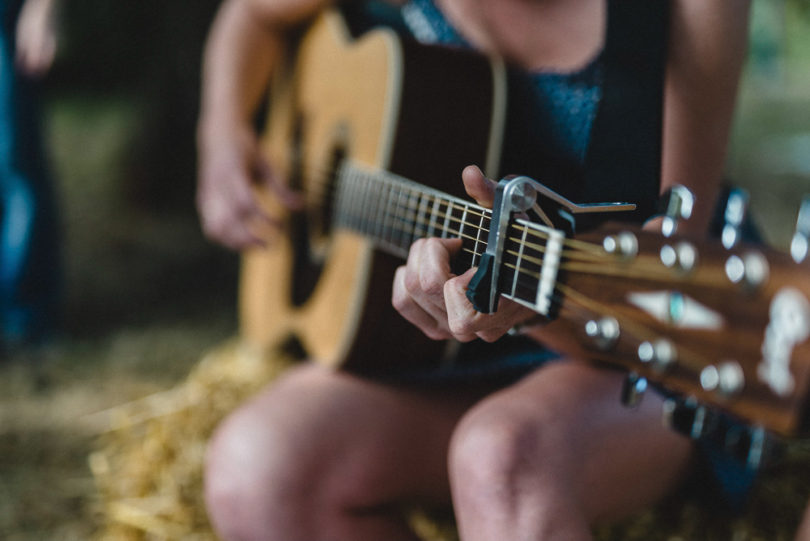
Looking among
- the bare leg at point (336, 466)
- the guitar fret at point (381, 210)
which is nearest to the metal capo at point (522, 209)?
the guitar fret at point (381, 210)

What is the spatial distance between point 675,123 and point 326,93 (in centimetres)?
50

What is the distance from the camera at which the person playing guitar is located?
0.37 metres

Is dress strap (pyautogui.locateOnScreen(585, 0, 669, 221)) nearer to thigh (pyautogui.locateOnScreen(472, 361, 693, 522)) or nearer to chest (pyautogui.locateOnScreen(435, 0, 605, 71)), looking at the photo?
chest (pyautogui.locateOnScreen(435, 0, 605, 71))

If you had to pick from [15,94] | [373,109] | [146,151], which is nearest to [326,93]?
[373,109]

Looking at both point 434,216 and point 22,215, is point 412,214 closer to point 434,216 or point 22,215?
point 434,216

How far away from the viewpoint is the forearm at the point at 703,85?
0.42 metres

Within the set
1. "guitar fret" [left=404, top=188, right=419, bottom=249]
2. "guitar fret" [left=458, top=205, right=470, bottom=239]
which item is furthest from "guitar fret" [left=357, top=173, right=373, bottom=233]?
"guitar fret" [left=458, top=205, right=470, bottom=239]

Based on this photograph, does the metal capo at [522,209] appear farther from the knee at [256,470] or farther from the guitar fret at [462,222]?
the knee at [256,470]

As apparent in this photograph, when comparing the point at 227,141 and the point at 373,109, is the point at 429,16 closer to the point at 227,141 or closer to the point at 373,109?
→ the point at 373,109

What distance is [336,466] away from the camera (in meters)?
0.68

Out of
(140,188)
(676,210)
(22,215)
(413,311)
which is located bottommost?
(140,188)

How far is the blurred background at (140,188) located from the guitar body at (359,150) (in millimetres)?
527

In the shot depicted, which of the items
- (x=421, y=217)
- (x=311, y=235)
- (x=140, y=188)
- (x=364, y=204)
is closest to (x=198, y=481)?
(x=311, y=235)

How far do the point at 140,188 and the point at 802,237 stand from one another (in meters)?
2.02
